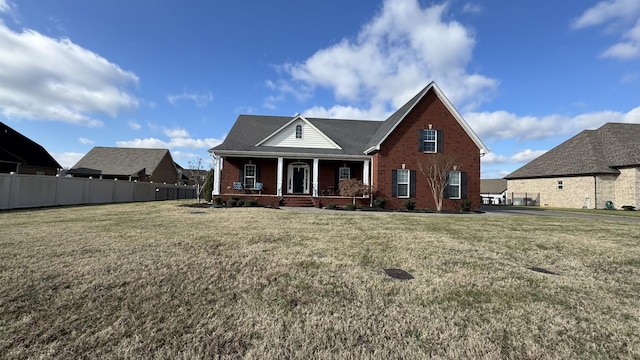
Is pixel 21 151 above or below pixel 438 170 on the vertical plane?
above

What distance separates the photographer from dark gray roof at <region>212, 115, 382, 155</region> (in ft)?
64.1

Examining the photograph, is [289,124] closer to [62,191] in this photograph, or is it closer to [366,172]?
[366,172]

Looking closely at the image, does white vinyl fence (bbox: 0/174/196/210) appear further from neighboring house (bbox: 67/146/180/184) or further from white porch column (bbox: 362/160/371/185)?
white porch column (bbox: 362/160/371/185)

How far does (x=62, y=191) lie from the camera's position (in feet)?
58.4

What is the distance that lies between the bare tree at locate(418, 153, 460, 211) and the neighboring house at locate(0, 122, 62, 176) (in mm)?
31434

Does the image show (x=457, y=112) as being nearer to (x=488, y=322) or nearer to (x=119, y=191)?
(x=488, y=322)

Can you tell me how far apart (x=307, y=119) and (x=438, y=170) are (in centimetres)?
1003

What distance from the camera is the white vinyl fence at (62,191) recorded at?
1489 centimetres

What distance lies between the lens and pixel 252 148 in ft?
63.4

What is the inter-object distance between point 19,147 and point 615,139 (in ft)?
174

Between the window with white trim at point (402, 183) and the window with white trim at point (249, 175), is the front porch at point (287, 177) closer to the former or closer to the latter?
the window with white trim at point (249, 175)

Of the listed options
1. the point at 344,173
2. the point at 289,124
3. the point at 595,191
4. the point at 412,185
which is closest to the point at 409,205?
the point at 412,185

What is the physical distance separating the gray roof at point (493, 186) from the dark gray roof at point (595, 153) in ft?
112

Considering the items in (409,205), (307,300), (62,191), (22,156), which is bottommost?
(307,300)
